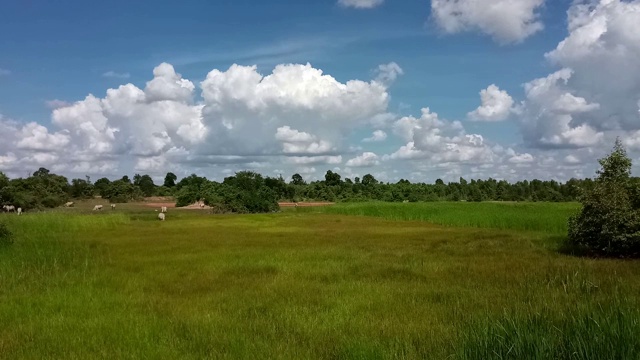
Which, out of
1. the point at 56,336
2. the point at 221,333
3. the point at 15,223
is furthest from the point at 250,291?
the point at 15,223

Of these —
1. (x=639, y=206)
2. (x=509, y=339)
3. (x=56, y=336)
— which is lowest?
(x=56, y=336)

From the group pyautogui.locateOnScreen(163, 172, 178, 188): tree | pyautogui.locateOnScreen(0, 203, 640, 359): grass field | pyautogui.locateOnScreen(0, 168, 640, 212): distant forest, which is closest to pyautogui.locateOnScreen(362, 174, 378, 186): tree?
pyautogui.locateOnScreen(0, 168, 640, 212): distant forest

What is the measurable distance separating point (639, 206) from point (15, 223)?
2985 centimetres

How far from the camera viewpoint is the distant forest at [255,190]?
60375 mm

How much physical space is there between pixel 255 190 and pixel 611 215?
48.6 meters

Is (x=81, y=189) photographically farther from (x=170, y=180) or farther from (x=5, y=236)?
(x=5, y=236)

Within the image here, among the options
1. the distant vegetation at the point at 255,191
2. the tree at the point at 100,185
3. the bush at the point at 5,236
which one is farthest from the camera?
the tree at the point at 100,185

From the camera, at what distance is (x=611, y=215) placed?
17359 mm

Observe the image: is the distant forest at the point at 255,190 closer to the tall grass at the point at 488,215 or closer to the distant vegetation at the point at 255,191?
the distant vegetation at the point at 255,191

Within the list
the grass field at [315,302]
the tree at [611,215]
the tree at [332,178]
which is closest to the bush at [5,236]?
the grass field at [315,302]

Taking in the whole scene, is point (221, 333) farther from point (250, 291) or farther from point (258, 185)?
point (258, 185)

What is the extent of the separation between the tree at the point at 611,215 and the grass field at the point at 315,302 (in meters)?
1.63

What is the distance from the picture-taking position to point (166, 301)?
10664 millimetres

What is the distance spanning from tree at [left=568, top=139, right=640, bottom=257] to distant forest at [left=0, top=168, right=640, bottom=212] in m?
30.2
